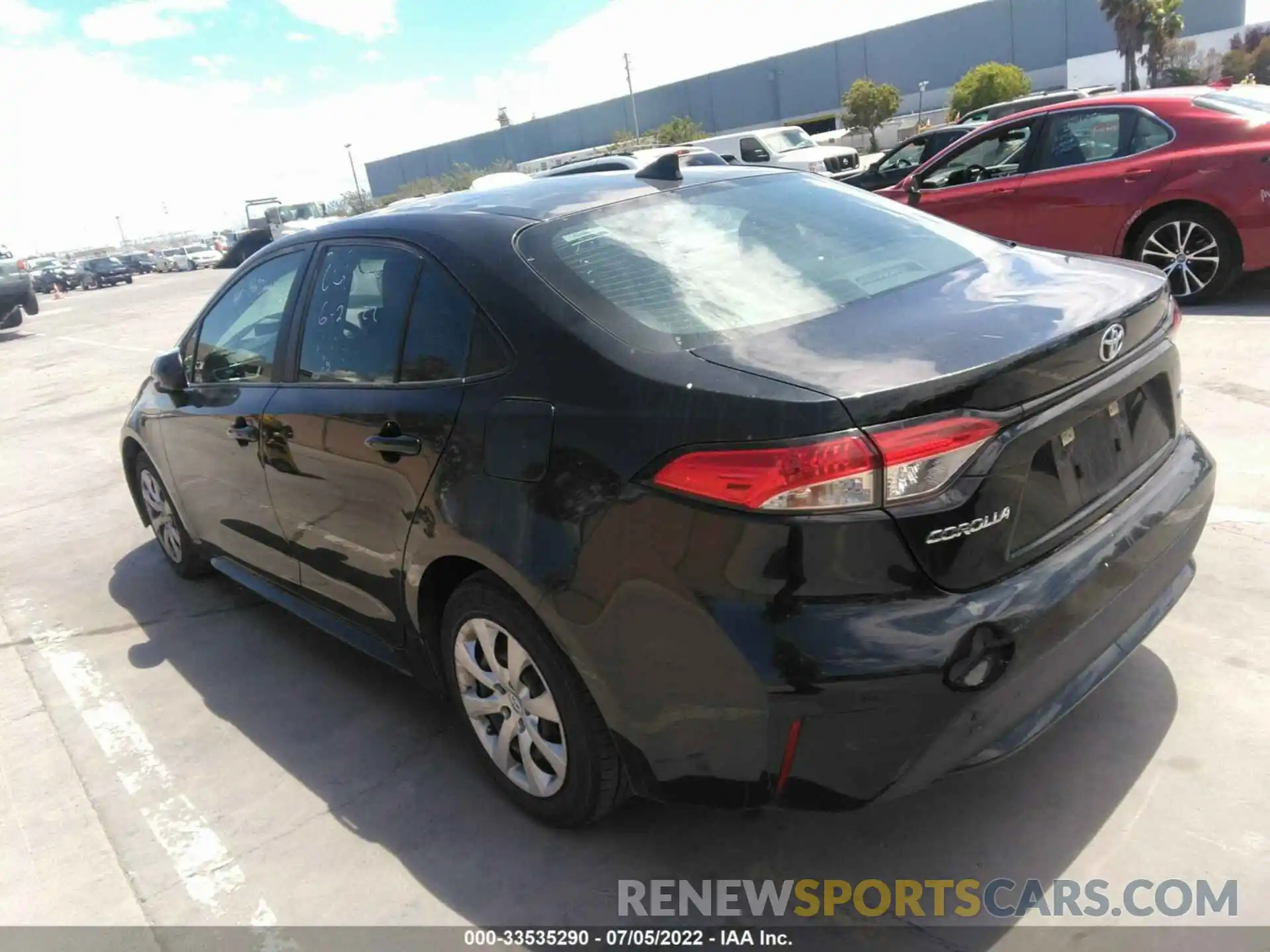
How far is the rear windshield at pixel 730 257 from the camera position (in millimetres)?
2457

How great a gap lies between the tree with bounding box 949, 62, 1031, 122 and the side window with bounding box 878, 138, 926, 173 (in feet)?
104

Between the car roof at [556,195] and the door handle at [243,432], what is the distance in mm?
752

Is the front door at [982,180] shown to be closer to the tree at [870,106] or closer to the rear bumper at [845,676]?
the rear bumper at [845,676]

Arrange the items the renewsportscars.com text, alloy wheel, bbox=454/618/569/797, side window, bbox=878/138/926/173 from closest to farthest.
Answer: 1. the renewsportscars.com text
2. alloy wheel, bbox=454/618/569/797
3. side window, bbox=878/138/926/173

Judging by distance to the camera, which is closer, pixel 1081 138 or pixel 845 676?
pixel 845 676

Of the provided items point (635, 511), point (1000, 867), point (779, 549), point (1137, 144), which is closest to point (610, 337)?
point (635, 511)

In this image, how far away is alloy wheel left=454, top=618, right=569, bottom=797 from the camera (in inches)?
102

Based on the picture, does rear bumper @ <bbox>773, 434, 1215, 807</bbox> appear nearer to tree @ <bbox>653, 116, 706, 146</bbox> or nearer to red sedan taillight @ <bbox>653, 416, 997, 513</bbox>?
red sedan taillight @ <bbox>653, 416, 997, 513</bbox>

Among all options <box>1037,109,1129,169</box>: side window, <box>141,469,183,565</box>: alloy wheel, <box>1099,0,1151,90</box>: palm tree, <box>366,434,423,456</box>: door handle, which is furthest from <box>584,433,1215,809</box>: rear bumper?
<box>1099,0,1151,90</box>: palm tree

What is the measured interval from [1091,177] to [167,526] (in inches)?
263

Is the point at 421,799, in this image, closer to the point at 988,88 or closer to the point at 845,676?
Answer: the point at 845,676

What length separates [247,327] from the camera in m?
3.93

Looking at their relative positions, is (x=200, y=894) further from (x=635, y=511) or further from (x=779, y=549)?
(x=779, y=549)

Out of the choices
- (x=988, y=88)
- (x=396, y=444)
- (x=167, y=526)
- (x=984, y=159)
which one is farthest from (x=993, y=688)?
(x=988, y=88)
